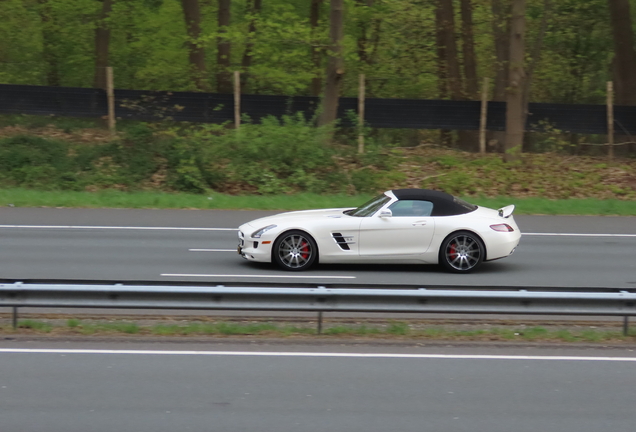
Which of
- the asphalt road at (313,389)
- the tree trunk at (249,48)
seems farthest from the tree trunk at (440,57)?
the asphalt road at (313,389)

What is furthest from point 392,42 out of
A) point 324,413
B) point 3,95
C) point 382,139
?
point 324,413

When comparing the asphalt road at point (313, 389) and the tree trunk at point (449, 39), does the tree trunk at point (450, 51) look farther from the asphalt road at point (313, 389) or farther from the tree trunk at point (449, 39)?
the asphalt road at point (313, 389)

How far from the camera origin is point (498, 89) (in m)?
28.5

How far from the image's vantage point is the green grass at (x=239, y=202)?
18875 mm

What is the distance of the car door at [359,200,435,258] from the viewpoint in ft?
39.1

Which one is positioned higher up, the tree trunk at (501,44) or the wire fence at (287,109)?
the tree trunk at (501,44)

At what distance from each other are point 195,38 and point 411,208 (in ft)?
62.0

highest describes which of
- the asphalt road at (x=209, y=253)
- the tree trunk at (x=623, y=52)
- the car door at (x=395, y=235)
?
the tree trunk at (x=623, y=52)

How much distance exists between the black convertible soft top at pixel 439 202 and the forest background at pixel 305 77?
9.20m

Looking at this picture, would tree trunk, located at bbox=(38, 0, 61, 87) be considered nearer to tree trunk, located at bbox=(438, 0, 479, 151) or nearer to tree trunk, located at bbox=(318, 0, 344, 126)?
tree trunk, located at bbox=(318, 0, 344, 126)

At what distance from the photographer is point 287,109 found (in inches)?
991

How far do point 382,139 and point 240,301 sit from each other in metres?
17.1

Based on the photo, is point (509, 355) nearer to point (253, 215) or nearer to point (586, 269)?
point (586, 269)

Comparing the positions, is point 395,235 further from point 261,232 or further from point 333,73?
point 333,73
